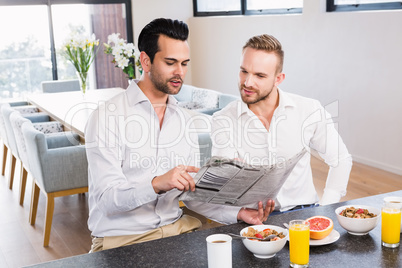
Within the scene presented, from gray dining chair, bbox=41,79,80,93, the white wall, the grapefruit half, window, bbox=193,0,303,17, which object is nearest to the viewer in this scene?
the grapefruit half

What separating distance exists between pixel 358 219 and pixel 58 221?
110 inches

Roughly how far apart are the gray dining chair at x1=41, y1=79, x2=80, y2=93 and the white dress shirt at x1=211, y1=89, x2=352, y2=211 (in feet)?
16.1

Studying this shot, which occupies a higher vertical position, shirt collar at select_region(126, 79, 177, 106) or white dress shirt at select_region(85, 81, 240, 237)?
shirt collar at select_region(126, 79, 177, 106)

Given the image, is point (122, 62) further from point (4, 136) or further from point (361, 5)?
point (361, 5)

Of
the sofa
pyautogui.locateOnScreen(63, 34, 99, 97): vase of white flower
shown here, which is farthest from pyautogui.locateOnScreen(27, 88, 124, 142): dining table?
the sofa

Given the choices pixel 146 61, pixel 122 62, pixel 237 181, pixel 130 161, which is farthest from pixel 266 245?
pixel 122 62

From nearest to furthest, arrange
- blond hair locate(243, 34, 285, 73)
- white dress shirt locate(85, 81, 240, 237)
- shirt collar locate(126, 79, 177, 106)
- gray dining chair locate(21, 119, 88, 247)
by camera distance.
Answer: white dress shirt locate(85, 81, 240, 237), shirt collar locate(126, 79, 177, 106), blond hair locate(243, 34, 285, 73), gray dining chair locate(21, 119, 88, 247)

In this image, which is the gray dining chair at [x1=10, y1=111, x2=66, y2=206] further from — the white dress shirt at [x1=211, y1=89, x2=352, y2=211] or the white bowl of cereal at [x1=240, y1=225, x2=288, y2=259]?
the white bowl of cereal at [x1=240, y1=225, x2=288, y2=259]

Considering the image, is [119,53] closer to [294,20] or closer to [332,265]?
[294,20]

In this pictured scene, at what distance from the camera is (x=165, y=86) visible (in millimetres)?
2070

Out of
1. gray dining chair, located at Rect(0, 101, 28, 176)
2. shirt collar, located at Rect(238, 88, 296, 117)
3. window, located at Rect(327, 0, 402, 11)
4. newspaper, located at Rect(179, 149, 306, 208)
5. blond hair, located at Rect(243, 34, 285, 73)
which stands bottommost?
gray dining chair, located at Rect(0, 101, 28, 176)

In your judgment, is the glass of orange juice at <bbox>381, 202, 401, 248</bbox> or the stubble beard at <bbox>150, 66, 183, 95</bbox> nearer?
the glass of orange juice at <bbox>381, 202, 401, 248</bbox>

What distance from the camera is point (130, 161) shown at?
2027mm

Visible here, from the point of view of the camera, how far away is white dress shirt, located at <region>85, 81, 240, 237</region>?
76.7 inches
